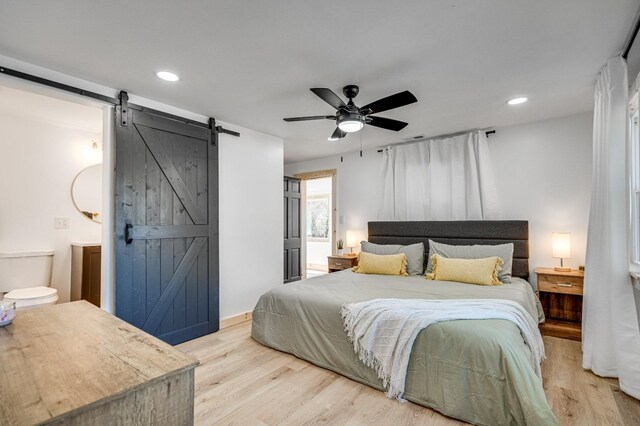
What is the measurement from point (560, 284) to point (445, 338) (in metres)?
2.06

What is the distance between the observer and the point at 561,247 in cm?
337

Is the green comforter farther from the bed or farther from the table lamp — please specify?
the table lamp

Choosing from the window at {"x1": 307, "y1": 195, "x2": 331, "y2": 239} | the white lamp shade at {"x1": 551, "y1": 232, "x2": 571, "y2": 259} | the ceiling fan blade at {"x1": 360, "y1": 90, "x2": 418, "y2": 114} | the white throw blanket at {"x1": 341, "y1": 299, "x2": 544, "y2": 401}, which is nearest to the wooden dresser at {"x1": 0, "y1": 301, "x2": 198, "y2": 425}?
the white throw blanket at {"x1": 341, "y1": 299, "x2": 544, "y2": 401}

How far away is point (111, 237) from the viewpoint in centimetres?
283

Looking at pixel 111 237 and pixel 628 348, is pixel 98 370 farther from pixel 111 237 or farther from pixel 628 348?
pixel 628 348

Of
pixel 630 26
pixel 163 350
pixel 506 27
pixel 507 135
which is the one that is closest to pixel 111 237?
pixel 163 350

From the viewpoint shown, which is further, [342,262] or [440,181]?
[342,262]

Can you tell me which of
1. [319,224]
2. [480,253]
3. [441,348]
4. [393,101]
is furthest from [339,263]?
[319,224]

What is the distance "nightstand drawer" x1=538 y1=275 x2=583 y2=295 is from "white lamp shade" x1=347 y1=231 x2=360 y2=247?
247 centimetres

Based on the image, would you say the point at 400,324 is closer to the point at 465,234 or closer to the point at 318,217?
the point at 465,234

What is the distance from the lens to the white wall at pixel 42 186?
3.43 meters

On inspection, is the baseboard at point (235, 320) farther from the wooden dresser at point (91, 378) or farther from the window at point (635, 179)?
the window at point (635, 179)

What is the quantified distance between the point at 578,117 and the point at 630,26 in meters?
1.91

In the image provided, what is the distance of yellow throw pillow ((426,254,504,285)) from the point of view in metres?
3.18
